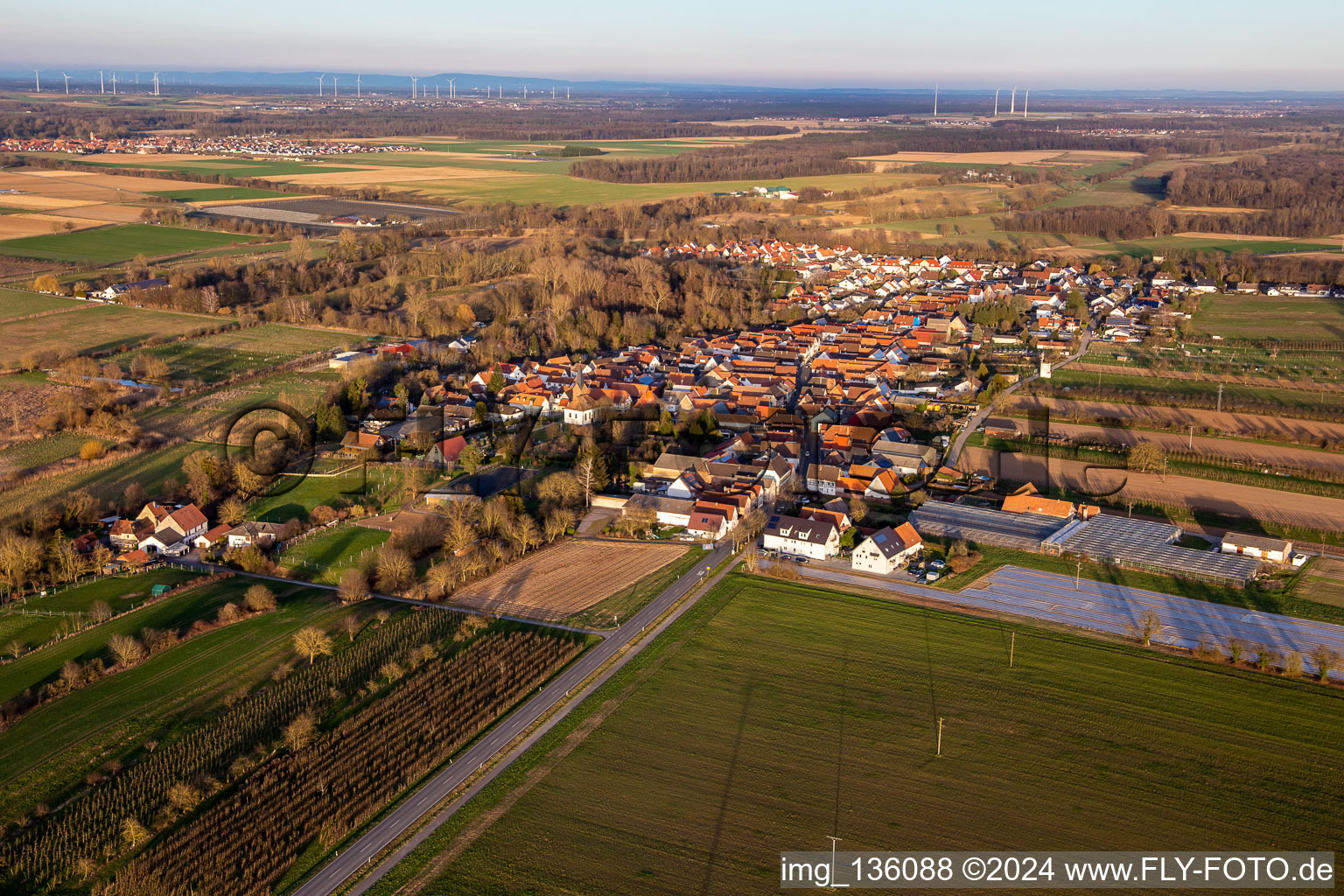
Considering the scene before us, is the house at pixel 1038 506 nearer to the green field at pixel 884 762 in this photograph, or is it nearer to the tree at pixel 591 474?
the green field at pixel 884 762

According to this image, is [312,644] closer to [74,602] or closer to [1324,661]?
[74,602]

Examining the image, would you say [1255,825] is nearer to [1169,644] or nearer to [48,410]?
[1169,644]

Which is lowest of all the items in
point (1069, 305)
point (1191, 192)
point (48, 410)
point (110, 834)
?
point (110, 834)

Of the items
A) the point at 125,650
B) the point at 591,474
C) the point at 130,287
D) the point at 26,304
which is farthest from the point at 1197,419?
the point at 26,304

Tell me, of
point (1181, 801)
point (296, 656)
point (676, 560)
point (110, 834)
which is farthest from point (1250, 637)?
point (110, 834)

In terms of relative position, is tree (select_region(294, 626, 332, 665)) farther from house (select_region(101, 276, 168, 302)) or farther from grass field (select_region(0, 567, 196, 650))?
house (select_region(101, 276, 168, 302))
